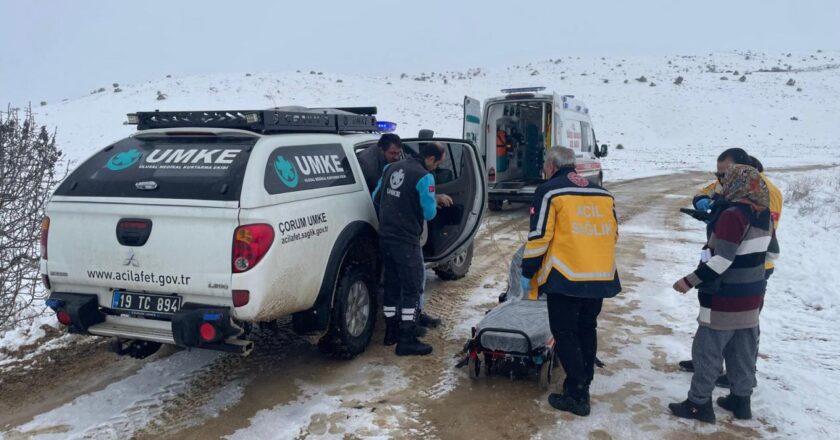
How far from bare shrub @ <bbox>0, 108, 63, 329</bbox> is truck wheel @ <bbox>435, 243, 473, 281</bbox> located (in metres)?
4.09

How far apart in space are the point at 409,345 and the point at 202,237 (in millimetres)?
2049

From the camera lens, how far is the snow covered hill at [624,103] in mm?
31531

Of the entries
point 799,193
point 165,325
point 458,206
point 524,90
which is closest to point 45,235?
point 165,325

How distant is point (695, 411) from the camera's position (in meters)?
3.91

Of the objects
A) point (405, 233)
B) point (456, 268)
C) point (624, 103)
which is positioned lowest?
point (456, 268)

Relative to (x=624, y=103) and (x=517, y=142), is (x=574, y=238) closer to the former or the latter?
(x=517, y=142)

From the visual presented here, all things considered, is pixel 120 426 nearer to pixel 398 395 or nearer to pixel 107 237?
pixel 107 237

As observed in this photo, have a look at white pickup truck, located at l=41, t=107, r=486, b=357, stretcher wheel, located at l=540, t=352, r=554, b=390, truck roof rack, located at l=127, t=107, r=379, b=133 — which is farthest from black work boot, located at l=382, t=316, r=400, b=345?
truck roof rack, located at l=127, t=107, r=379, b=133

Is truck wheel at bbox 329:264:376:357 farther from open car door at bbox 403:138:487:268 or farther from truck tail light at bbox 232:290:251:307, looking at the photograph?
open car door at bbox 403:138:487:268

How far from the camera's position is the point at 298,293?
Answer: 4043mm

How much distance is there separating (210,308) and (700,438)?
3.14 metres

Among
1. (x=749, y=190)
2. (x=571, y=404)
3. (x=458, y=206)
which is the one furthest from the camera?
(x=458, y=206)

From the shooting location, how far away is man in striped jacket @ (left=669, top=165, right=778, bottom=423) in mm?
3650

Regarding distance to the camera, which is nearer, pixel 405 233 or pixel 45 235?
pixel 45 235
